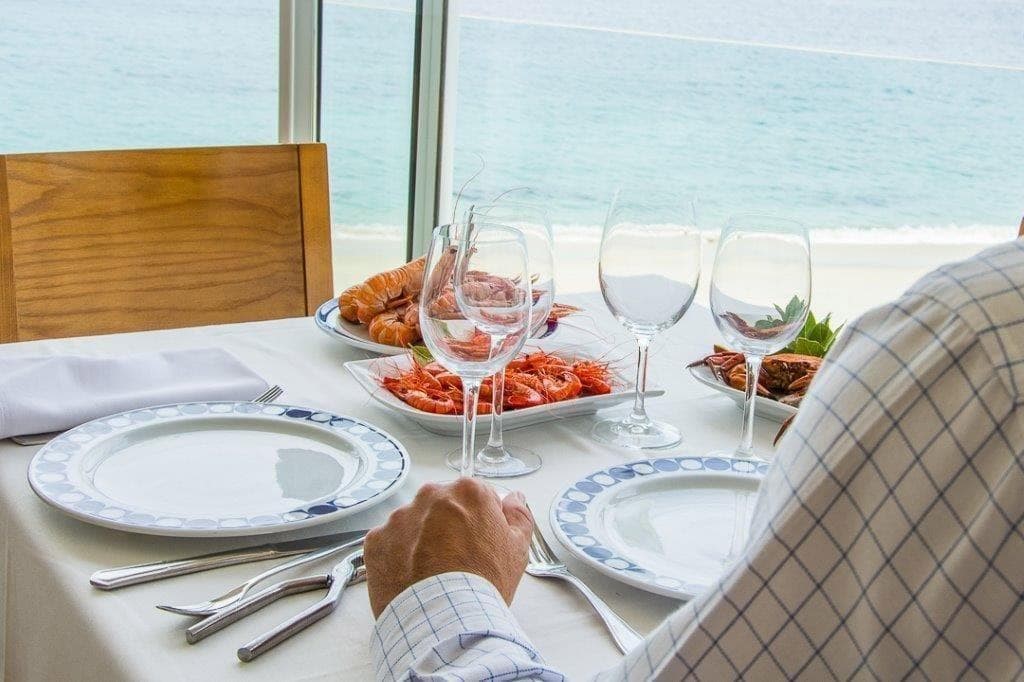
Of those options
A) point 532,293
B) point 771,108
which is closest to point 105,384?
point 532,293

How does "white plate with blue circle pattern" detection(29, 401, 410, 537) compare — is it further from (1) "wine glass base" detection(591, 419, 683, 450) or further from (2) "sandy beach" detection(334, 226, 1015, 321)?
(2) "sandy beach" detection(334, 226, 1015, 321)

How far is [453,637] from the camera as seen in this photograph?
693 mm

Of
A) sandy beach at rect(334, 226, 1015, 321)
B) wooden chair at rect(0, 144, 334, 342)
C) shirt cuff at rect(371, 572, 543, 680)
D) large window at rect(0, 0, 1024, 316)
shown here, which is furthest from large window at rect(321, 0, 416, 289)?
large window at rect(0, 0, 1024, 316)

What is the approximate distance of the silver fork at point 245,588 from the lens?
0.73 meters

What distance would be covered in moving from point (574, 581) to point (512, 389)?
0.37 metres

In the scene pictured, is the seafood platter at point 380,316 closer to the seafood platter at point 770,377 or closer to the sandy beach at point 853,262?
the seafood platter at point 770,377

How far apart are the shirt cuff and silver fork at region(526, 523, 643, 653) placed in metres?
0.07

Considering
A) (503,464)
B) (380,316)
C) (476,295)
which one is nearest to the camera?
(476,295)

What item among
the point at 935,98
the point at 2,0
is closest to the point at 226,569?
the point at 2,0

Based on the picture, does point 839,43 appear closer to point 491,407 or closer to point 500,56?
point 500,56

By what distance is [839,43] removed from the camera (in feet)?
56.7

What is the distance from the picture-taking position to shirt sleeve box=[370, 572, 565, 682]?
26.3 inches

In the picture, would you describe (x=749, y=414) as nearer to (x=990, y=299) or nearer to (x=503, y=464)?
(x=503, y=464)

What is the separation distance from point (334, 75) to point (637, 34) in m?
15.0
